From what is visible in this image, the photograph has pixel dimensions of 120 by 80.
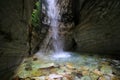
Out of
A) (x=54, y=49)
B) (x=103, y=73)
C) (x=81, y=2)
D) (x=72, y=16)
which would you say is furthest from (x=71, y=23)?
(x=103, y=73)

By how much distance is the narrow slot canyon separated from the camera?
1887mm

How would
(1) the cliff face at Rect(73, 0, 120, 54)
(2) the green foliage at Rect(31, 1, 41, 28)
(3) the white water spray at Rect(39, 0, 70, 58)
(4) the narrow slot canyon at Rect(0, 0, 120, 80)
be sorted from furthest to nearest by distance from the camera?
1. (3) the white water spray at Rect(39, 0, 70, 58)
2. (2) the green foliage at Rect(31, 1, 41, 28)
3. (1) the cliff face at Rect(73, 0, 120, 54)
4. (4) the narrow slot canyon at Rect(0, 0, 120, 80)

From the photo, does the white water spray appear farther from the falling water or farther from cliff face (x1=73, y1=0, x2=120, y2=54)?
cliff face (x1=73, y1=0, x2=120, y2=54)

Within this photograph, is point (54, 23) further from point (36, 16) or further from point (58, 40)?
point (36, 16)

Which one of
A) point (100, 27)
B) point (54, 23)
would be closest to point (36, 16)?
point (54, 23)

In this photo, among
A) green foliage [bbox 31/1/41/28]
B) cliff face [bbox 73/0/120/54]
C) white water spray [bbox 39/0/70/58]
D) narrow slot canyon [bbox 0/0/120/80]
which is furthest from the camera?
white water spray [bbox 39/0/70/58]

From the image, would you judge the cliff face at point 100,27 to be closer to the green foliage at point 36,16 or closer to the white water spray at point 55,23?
the white water spray at point 55,23

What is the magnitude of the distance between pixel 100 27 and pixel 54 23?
354cm

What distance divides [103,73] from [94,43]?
102 inches

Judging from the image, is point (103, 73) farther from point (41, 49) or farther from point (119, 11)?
point (41, 49)

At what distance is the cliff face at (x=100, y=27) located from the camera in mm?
4387

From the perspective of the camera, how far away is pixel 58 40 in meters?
7.75

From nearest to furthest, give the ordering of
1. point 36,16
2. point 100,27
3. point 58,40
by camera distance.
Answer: point 100,27 → point 36,16 → point 58,40

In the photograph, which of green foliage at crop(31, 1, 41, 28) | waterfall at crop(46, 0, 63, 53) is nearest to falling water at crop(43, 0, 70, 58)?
waterfall at crop(46, 0, 63, 53)
